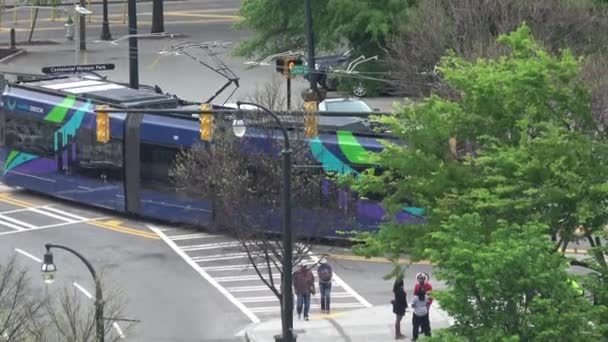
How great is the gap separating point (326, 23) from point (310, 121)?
57.3 feet

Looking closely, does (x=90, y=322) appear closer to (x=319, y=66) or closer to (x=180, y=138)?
(x=180, y=138)

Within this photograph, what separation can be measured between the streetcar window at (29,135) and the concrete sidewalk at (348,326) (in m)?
12.8

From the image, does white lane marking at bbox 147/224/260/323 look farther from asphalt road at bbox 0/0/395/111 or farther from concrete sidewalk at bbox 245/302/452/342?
asphalt road at bbox 0/0/395/111

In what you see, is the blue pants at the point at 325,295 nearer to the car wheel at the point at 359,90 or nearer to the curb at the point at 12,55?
the car wheel at the point at 359,90

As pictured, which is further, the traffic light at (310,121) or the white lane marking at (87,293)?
the traffic light at (310,121)

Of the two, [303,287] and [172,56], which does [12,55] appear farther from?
[303,287]

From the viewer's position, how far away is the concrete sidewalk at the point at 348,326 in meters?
29.4

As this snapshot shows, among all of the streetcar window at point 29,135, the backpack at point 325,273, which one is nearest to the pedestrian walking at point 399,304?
the backpack at point 325,273

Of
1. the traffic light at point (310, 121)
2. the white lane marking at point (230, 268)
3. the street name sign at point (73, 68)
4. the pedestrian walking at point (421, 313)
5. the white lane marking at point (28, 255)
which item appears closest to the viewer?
the pedestrian walking at point (421, 313)

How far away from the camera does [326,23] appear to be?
48.9 m

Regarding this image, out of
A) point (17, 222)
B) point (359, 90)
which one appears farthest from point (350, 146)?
point (359, 90)

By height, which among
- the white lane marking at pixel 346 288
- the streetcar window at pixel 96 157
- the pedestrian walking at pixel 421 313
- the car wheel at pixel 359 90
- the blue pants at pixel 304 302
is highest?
the car wheel at pixel 359 90

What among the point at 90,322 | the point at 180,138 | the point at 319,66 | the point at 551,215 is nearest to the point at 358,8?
the point at 319,66

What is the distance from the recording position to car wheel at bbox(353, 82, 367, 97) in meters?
49.8
